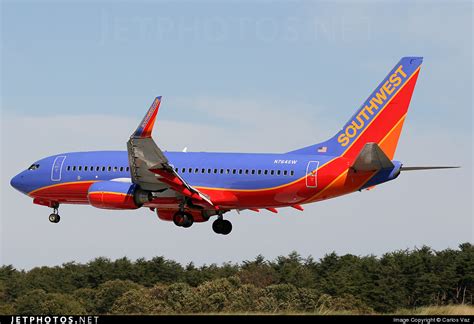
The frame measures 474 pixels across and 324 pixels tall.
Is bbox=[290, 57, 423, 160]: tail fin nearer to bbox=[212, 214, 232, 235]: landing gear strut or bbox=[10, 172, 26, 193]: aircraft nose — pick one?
bbox=[212, 214, 232, 235]: landing gear strut

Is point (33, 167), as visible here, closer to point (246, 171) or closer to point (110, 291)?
point (246, 171)

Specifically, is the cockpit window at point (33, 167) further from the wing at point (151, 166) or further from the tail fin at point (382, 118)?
the tail fin at point (382, 118)

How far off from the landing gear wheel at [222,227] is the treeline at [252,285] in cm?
1361

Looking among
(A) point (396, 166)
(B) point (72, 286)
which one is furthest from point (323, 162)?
(B) point (72, 286)

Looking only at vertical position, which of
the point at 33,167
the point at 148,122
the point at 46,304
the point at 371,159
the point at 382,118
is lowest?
the point at 46,304

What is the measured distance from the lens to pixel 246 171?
69.7 metres

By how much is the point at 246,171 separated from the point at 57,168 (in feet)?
43.6

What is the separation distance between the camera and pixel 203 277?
11506 cm

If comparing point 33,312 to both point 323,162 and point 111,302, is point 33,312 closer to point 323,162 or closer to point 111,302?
point 111,302

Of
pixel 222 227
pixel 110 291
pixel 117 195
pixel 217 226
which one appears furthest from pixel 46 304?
pixel 117 195

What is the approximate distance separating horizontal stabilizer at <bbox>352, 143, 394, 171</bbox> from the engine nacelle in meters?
13.4

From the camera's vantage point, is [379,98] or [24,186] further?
[24,186]

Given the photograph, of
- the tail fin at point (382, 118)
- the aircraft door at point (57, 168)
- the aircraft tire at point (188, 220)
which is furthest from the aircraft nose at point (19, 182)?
the tail fin at point (382, 118)

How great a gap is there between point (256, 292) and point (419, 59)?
33999 millimetres
